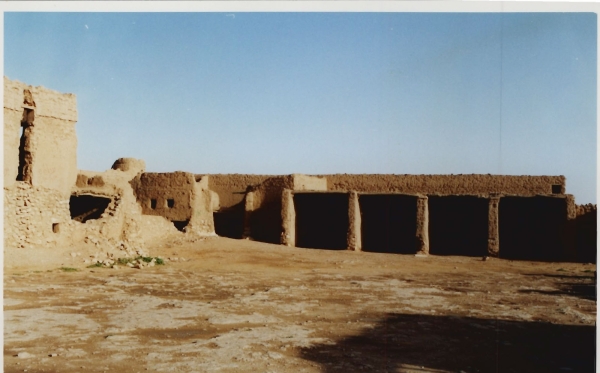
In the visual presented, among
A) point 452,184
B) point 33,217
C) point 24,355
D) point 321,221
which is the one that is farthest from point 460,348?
point 452,184

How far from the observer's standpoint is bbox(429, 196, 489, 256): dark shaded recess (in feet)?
82.6

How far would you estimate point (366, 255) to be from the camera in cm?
2256

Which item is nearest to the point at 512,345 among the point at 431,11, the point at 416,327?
the point at 416,327

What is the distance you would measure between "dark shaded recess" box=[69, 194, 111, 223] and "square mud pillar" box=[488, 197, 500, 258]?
16.0 metres

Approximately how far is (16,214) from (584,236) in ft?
69.2

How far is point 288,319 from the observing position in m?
9.46

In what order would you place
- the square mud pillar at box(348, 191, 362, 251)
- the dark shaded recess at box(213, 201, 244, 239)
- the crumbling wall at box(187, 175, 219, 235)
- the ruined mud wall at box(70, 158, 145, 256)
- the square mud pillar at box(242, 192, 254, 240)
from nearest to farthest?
the ruined mud wall at box(70, 158, 145, 256)
the square mud pillar at box(348, 191, 362, 251)
the crumbling wall at box(187, 175, 219, 235)
the square mud pillar at box(242, 192, 254, 240)
the dark shaded recess at box(213, 201, 244, 239)

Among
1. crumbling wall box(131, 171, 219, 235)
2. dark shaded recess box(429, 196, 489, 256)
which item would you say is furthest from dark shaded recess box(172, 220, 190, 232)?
dark shaded recess box(429, 196, 489, 256)

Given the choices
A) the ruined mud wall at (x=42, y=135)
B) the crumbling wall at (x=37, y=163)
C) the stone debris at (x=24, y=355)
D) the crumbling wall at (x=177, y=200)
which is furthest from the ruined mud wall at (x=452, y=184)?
the stone debris at (x=24, y=355)

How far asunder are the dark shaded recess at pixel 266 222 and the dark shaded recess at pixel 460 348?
17932 mm

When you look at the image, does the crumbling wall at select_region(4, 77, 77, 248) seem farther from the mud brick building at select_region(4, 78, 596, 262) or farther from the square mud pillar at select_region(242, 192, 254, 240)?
the square mud pillar at select_region(242, 192, 254, 240)

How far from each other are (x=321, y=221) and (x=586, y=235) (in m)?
11.8

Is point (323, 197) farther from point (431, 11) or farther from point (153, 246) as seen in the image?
point (431, 11)

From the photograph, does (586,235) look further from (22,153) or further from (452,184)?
(22,153)
